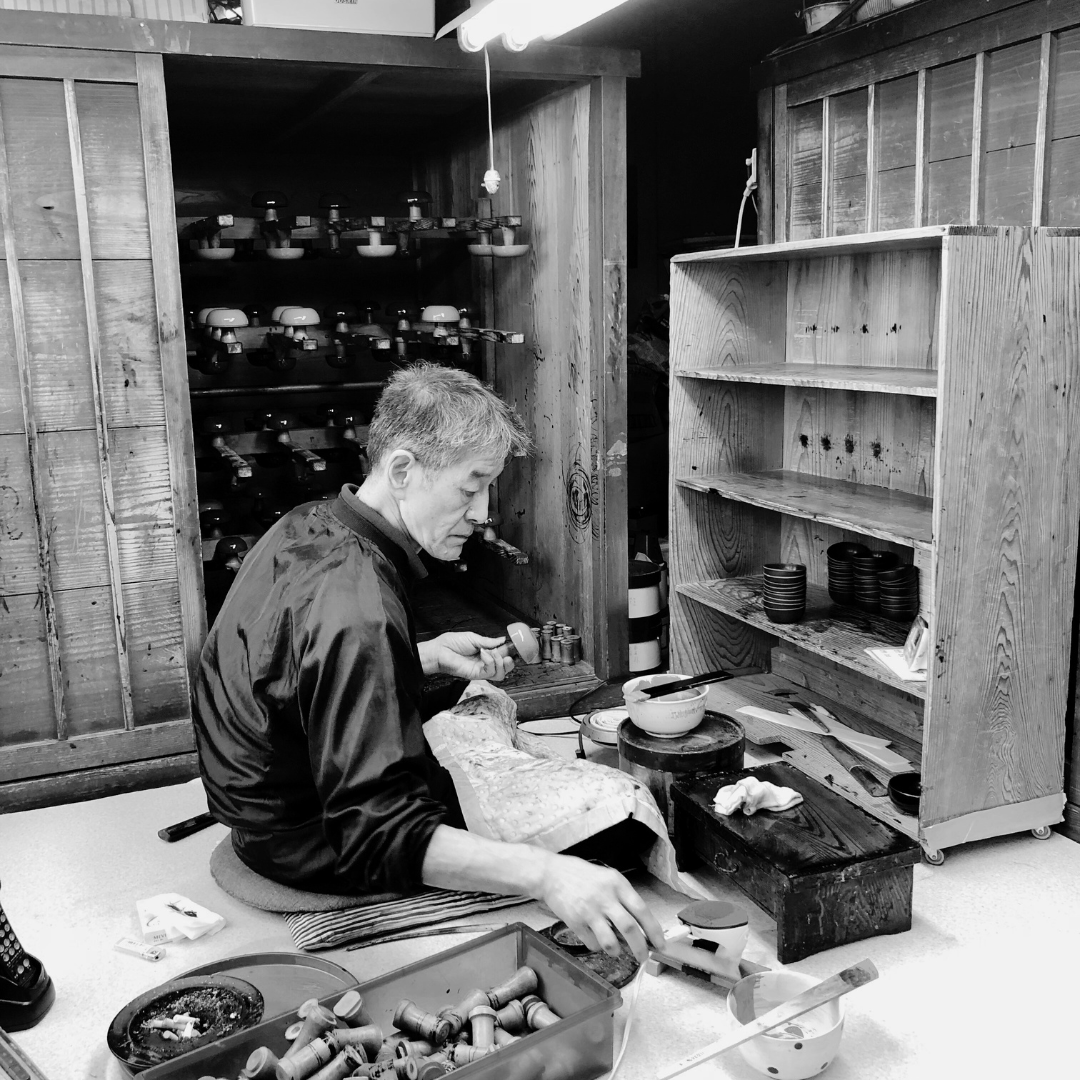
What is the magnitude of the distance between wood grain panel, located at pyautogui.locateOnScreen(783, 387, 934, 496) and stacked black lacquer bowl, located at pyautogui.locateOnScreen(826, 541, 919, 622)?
24cm

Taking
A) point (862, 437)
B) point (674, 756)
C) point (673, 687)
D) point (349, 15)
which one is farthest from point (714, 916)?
point (349, 15)

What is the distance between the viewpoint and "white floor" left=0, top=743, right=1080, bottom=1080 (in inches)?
83.3

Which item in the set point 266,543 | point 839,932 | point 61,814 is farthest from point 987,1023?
point 61,814

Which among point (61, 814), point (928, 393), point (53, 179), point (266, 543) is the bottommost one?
point (61, 814)

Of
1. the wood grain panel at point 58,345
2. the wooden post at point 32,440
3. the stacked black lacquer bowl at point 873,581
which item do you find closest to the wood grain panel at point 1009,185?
the stacked black lacquer bowl at point 873,581

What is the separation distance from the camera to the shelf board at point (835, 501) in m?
3.00

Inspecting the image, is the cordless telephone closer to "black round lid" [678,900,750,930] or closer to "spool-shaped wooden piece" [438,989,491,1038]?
"spool-shaped wooden piece" [438,989,491,1038]

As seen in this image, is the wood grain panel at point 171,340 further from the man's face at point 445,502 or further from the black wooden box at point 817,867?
the black wooden box at point 817,867

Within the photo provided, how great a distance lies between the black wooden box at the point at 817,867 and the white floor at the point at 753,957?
58 mm

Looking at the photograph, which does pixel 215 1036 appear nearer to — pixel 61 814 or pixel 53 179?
pixel 61 814

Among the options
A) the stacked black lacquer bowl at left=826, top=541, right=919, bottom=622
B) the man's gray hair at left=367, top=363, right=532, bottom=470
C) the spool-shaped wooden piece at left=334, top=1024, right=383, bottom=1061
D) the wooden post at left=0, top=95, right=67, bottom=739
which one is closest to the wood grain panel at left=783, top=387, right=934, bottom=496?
the stacked black lacquer bowl at left=826, top=541, right=919, bottom=622

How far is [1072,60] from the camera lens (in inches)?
111

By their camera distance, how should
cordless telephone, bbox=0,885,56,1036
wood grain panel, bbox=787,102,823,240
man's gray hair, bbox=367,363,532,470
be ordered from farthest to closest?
wood grain panel, bbox=787,102,823,240 → man's gray hair, bbox=367,363,532,470 → cordless telephone, bbox=0,885,56,1036

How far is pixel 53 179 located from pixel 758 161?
230 centimetres
